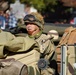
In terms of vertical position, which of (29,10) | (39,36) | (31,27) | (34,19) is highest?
(34,19)

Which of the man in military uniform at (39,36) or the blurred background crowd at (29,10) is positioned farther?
the blurred background crowd at (29,10)

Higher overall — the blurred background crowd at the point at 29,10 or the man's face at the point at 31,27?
the man's face at the point at 31,27

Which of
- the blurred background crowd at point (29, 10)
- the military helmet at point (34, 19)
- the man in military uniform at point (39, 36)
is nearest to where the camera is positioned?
the man in military uniform at point (39, 36)

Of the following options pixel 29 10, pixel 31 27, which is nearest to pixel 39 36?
pixel 31 27

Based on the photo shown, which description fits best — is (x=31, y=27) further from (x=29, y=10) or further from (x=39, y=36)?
(x=29, y=10)

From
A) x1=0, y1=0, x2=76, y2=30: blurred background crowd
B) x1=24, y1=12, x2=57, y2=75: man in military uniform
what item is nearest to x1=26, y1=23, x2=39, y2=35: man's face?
x1=24, y1=12, x2=57, y2=75: man in military uniform

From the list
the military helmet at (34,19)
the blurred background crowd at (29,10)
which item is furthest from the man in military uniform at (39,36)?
the blurred background crowd at (29,10)

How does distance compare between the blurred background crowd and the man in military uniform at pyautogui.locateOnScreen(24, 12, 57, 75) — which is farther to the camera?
the blurred background crowd

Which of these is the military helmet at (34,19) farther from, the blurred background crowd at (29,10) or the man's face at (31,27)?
the blurred background crowd at (29,10)

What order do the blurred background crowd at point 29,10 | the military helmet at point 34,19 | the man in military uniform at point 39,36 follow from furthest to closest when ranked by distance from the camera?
the blurred background crowd at point 29,10 → the military helmet at point 34,19 → the man in military uniform at point 39,36

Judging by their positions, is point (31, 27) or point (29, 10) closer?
point (31, 27)

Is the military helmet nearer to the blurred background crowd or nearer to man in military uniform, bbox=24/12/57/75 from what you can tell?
man in military uniform, bbox=24/12/57/75

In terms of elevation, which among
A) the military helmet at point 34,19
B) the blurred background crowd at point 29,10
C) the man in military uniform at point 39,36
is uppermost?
the military helmet at point 34,19

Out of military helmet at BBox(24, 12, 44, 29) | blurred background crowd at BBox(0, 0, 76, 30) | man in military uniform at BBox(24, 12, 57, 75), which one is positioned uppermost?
military helmet at BBox(24, 12, 44, 29)
